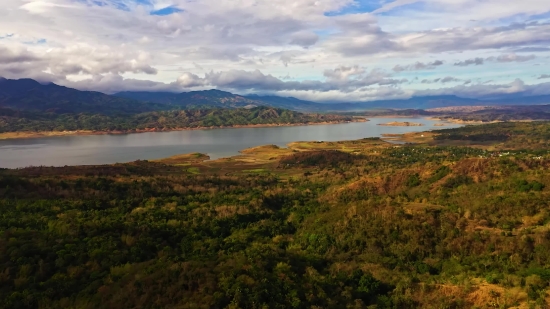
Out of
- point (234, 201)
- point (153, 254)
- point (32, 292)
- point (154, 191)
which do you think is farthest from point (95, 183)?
point (32, 292)

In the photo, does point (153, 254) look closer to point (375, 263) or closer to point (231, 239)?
point (231, 239)

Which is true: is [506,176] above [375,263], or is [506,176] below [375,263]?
above

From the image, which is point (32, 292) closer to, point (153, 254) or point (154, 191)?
point (153, 254)

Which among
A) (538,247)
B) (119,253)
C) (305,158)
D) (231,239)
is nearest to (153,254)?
(119,253)

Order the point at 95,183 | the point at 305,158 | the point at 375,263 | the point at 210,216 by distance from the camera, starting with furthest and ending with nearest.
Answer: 1. the point at 305,158
2. the point at 95,183
3. the point at 210,216
4. the point at 375,263

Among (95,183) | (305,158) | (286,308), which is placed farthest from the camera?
(305,158)

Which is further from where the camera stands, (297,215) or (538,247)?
(297,215)
